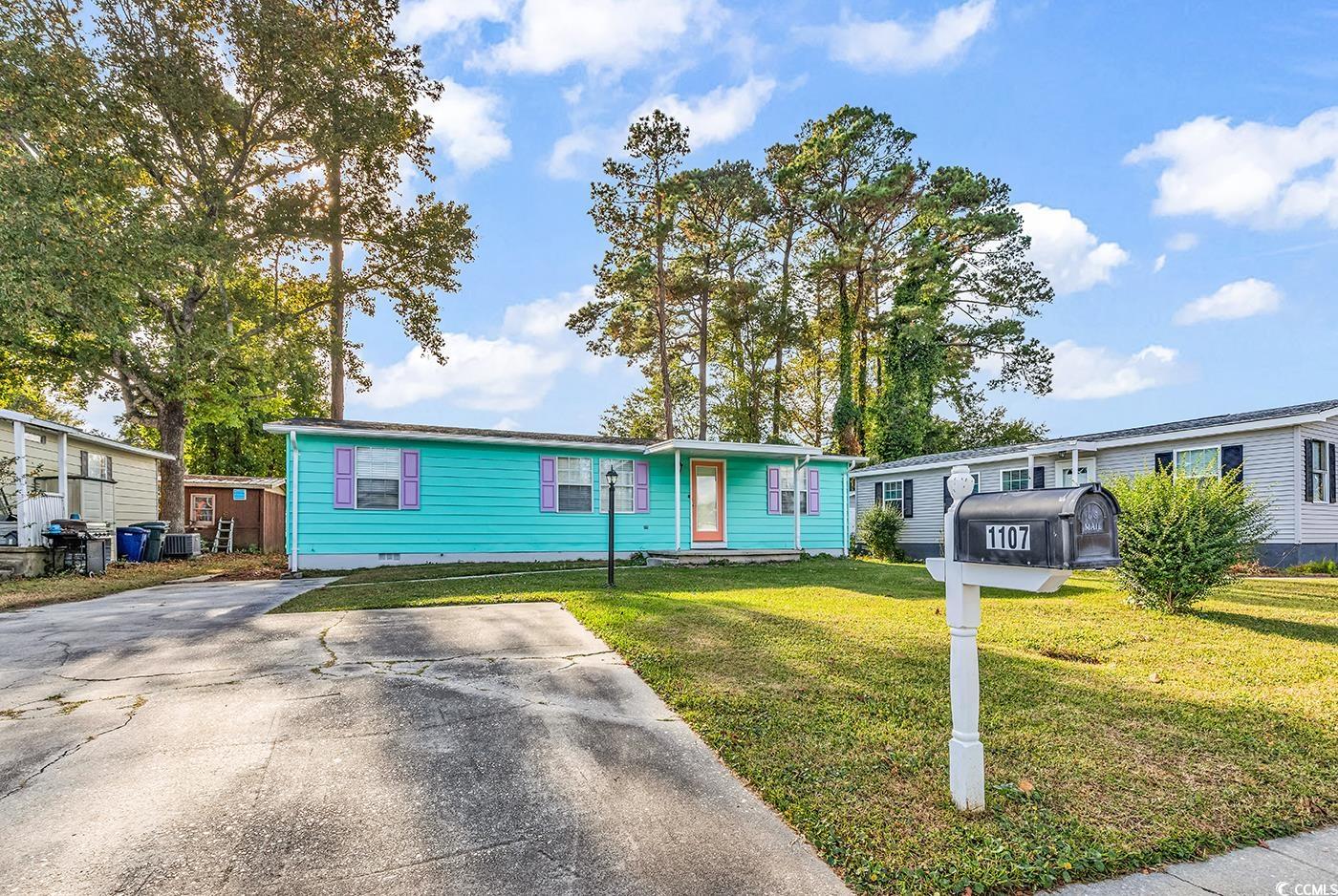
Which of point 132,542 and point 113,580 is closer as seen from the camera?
point 113,580

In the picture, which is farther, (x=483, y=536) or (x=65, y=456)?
(x=65, y=456)

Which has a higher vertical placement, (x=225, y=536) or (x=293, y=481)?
(x=293, y=481)

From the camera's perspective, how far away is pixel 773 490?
1520 centimetres

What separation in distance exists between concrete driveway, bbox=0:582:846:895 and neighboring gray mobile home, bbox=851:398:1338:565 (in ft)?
34.1

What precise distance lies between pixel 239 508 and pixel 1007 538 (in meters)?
24.0

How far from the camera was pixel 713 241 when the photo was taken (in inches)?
935

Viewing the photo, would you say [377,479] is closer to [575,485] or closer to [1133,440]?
[575,485]

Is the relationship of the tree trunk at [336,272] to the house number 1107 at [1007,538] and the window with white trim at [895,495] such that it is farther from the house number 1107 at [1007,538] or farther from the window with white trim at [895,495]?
the house number 1107 at [1007,538]

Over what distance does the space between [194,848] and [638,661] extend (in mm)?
2824

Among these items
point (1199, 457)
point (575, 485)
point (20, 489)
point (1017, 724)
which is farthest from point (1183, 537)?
point (20, 489)

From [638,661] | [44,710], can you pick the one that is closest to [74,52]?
[44,710]

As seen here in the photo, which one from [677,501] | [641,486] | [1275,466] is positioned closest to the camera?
[1275,466]

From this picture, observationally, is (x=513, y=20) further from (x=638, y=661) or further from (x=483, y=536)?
(x=638, y=661)

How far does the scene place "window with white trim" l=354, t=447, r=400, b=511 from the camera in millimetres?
11734
